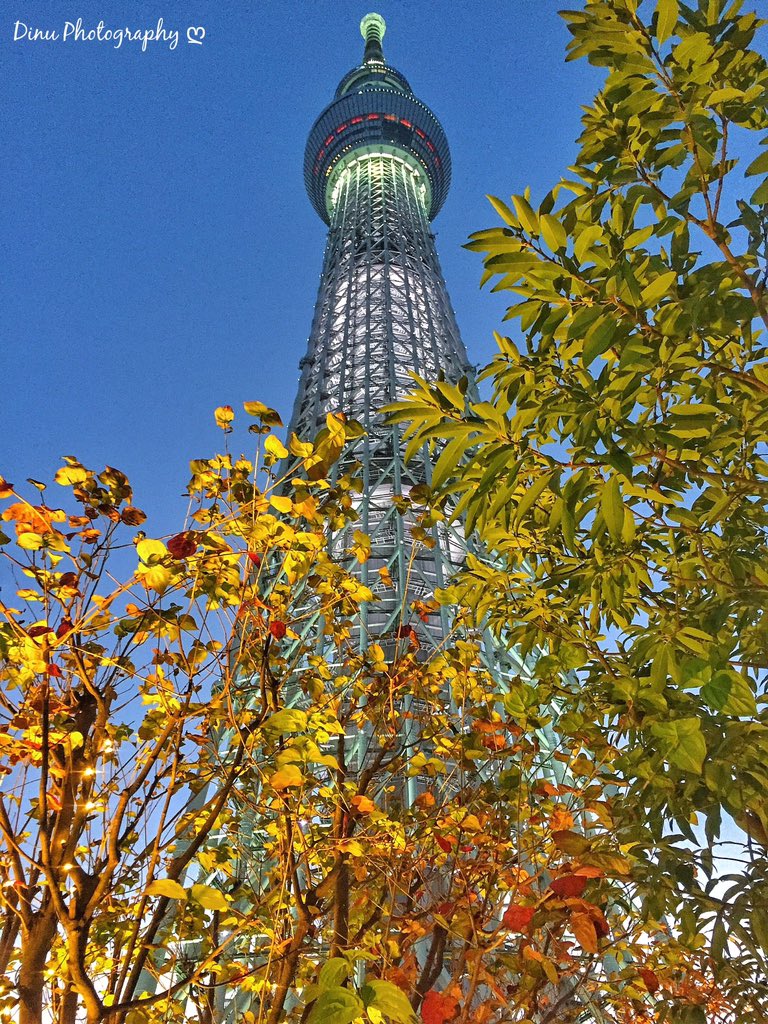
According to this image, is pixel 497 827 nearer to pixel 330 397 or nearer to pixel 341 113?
pixel 330 397

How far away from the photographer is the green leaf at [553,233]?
131 cm

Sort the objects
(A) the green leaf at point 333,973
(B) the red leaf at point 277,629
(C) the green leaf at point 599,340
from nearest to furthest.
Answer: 1. (A) the green leaf at point 333,973
2. (C) the green leaf at point 599,340
3. (B) the red leaf at point 277,629

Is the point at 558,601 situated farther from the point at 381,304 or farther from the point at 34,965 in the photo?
the point at 381,304

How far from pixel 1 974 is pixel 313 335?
23.1 metres

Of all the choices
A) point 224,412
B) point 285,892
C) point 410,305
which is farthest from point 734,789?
point 410,305

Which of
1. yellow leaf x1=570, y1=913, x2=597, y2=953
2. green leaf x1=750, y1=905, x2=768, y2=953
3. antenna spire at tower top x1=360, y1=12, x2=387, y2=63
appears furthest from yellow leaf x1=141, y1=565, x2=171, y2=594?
antenna spire at tower top x1=360, y1=12, x2=387, y2=63

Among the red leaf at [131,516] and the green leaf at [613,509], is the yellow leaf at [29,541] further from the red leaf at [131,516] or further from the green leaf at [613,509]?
the green leaf at [613,509]

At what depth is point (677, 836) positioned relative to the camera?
5.81ft

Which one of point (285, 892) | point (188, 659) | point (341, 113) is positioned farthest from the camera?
point (341, 113)

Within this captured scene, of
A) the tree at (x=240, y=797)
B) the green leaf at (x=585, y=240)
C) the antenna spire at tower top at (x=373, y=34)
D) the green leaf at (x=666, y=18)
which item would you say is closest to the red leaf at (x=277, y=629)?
the tree at (x=240, y=797)

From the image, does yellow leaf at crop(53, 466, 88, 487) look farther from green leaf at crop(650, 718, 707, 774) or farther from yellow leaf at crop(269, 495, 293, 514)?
green leaf at crop(650, 718, 707, 774)

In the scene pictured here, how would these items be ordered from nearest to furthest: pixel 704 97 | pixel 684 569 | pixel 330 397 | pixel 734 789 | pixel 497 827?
pixel 704 97
pixel 734 789
pixel 684 569
pixel 497 827
pixel 330 397

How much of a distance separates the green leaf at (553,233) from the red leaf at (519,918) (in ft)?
5.60

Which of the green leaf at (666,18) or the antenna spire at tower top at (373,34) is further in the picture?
the antenna spire at tower top at (373,34)
